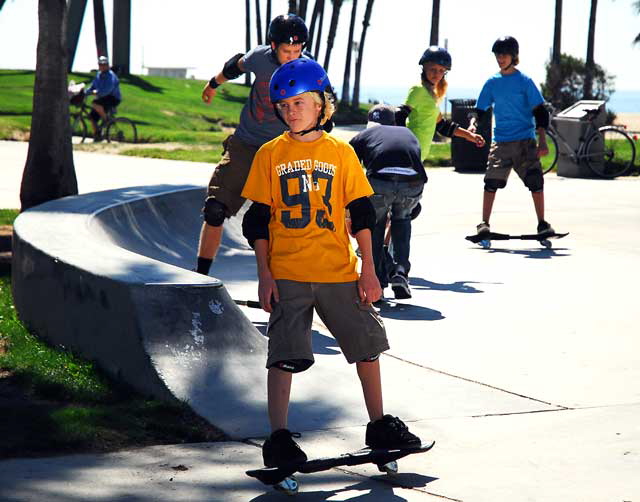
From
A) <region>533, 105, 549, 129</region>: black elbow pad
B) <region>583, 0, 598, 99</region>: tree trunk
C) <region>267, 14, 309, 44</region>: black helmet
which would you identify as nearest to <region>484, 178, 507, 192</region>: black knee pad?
<region>533, 105, 549, 129</region>: black elbow pad

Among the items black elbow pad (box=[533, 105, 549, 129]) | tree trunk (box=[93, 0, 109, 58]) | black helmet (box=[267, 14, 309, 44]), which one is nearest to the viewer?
black helmet (box=[267, 14, 309, 44])

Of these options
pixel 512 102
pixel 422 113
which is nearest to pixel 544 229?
→ pixel 512 102

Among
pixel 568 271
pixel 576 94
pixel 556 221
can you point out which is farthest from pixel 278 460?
pixel 576 94

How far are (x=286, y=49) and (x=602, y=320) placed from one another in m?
2.86

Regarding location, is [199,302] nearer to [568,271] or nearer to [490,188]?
[568,271]

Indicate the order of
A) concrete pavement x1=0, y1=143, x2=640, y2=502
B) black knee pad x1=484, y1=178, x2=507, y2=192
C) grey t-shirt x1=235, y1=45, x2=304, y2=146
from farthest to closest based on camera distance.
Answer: black knee pad x1=484, y1=178, x2=507, y2=192
grey t-shirt x1=235, y1=45, x2=304, y2=146
concrete pavement x1=0, y1=143, x2=640, y2=502

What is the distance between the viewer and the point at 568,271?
981 cm

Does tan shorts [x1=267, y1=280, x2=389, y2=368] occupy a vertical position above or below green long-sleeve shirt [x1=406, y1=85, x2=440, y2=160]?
below

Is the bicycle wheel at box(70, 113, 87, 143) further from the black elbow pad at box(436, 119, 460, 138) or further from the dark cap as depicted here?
the dark cap

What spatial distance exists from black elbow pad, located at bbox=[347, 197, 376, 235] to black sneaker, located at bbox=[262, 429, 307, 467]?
902 mm

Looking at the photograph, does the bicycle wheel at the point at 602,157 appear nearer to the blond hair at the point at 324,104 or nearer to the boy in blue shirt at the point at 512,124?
the boy in blue shirt at the point at 512,124

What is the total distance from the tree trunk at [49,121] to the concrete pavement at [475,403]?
236 cm

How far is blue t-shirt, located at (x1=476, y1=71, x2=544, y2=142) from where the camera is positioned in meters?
11.1

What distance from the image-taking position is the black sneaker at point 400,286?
27.3 feet
